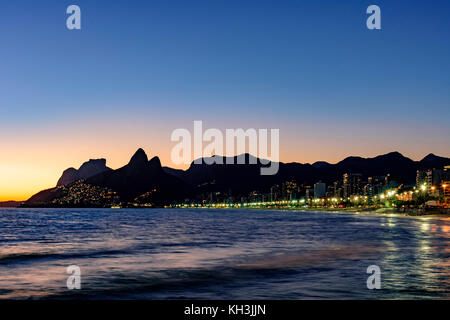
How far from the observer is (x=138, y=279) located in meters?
25.2

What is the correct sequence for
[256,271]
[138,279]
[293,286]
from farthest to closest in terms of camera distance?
1. [256,271]
2. [138,279]
3. [293,286]

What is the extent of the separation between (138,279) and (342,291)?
1082cm

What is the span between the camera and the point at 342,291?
65.6 ft

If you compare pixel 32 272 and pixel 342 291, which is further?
pixel 32 272
